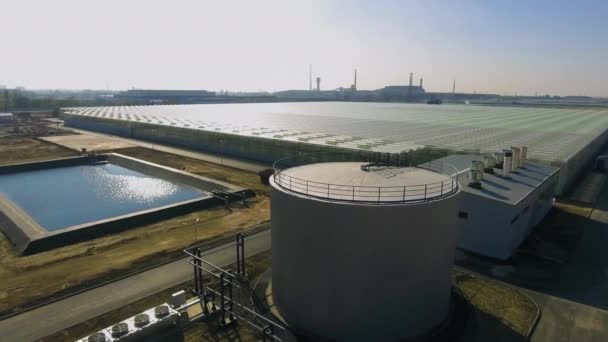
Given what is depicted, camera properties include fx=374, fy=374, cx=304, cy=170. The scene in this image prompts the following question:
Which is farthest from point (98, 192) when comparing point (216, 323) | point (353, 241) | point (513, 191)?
→ point (513, 191)

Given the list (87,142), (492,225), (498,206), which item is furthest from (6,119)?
(498,206)

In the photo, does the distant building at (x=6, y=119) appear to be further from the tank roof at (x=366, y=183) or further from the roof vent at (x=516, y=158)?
the roof vent at (x=516, y=158)

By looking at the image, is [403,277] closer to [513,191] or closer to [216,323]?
[216,323]

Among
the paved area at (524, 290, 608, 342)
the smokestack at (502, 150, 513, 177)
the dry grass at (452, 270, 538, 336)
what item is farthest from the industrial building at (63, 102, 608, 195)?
the dry grass at (452, 270, 538, 336)

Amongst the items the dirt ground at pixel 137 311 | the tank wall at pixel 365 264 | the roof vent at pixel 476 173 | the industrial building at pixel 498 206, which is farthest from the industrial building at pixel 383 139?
the dirt ground at pixel 137 311

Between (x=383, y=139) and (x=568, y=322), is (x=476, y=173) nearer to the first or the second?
(x=568, y=322)

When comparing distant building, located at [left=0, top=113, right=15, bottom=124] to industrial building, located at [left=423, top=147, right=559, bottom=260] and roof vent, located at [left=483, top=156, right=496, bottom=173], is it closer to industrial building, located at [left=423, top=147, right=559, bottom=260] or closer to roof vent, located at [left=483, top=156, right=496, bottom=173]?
industrial building, located at [left=423, top=147, right=559, bottom=260]
